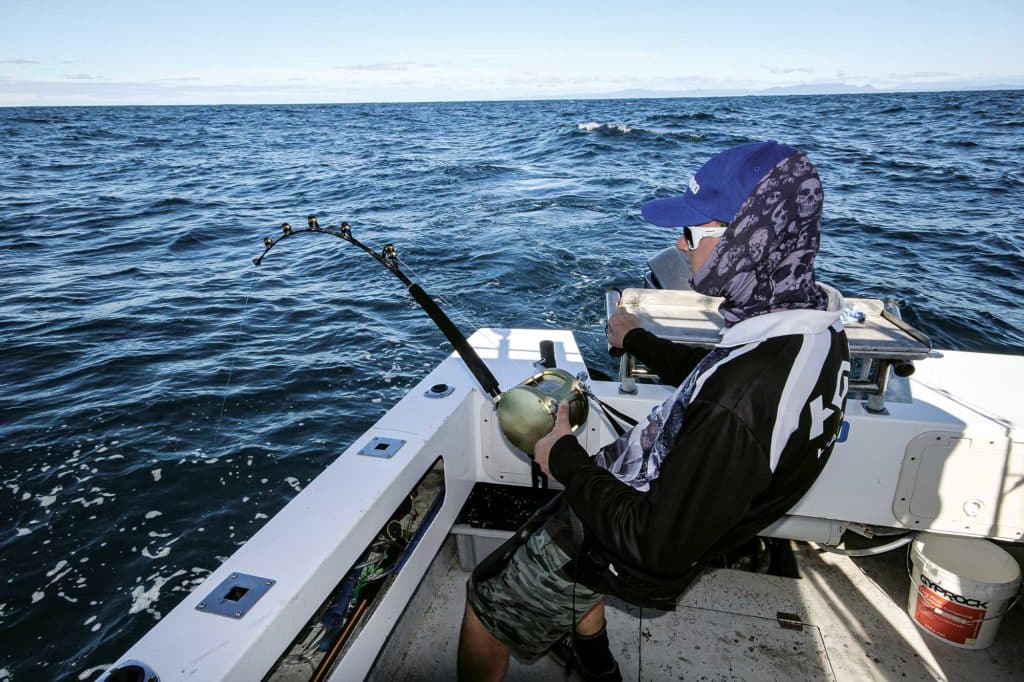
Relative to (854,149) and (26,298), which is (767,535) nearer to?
(26,298)

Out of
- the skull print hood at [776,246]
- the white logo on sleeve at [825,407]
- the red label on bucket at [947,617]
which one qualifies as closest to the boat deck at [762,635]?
the red label on bucket at [947,617]

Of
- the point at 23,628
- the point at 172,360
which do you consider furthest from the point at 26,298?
the point at 23,628

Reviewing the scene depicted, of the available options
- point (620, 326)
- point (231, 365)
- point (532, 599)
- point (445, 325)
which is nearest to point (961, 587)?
point (620, 326)

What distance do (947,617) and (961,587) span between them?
0.59 ft

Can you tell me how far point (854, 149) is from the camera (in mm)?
23016

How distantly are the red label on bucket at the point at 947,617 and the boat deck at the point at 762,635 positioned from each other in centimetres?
6

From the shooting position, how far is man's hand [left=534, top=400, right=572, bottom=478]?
1609mm

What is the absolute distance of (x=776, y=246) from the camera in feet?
4.25

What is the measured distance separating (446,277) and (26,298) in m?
5.59

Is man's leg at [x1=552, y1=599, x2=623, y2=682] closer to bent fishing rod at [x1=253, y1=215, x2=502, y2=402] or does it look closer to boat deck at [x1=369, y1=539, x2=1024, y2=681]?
boat deck at [x1=369, y1=539, x2=1024, y2=681]

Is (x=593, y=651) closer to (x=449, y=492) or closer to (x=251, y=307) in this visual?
(x=449, y=492)

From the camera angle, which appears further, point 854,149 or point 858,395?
point 854,149

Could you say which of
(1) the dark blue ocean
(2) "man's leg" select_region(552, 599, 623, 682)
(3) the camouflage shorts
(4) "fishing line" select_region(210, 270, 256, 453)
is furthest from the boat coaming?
(4) "fishing line" select_region(210, 270, 256, 453)

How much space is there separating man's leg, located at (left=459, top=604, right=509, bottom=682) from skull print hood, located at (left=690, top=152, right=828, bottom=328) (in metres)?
1.26
